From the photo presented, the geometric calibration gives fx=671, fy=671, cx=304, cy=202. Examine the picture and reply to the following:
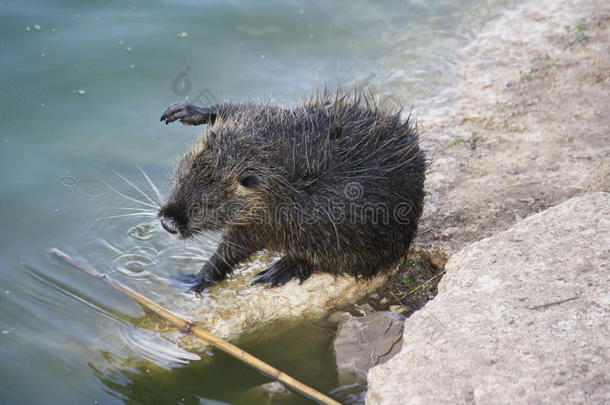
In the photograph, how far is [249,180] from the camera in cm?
405

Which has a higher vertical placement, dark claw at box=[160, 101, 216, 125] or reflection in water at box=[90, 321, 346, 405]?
dark claw at box=[160, 101, 216, 125]

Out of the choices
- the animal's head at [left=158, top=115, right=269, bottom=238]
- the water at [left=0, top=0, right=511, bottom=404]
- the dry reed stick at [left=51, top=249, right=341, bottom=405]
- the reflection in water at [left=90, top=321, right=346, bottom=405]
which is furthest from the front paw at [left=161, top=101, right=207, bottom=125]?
the reflection in water at [left=90, top=321, right=346, bottom=405]

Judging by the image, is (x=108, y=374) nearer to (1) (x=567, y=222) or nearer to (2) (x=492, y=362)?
(2) (x=492, y=362)

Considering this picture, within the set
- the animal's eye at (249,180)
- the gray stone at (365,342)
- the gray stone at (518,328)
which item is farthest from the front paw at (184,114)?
the gray stone at (518,328)

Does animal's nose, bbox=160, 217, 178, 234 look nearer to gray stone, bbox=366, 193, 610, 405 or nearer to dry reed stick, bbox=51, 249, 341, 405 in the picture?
dry reed stick, bbox=51, 249, 341, 405

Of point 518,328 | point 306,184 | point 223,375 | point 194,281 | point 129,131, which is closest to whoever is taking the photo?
point 518,328

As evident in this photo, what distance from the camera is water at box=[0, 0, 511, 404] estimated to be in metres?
3.98

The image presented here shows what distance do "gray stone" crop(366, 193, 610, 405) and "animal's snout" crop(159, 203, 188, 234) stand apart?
1.60m

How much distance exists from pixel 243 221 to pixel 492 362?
6.37 ft

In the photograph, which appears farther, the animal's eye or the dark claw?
the dark claw

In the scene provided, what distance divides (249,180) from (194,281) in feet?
3.43

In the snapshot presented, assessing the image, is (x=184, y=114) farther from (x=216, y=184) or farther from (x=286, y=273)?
(x=286, y=273)

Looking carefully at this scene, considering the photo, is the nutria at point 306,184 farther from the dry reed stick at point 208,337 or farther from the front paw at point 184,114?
the dry reed stick at point 208,337

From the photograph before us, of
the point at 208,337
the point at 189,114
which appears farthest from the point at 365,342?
the point at 189,114
